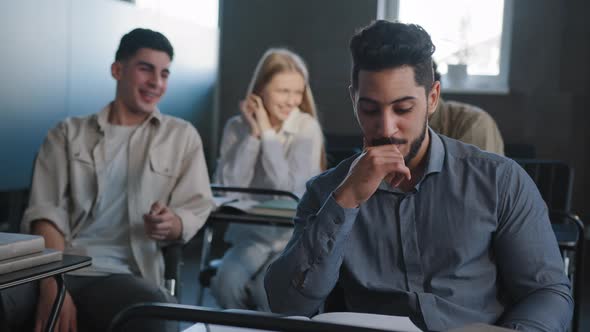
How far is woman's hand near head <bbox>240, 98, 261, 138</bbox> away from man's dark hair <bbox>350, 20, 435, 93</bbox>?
2217mm

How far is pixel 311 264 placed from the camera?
1.56m

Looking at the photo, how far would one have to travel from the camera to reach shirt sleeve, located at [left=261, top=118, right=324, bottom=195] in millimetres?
3676

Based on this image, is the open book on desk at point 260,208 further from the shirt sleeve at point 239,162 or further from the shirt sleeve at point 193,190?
the shirt sleeve at point 239,162

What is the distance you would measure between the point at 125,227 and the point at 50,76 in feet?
5.80

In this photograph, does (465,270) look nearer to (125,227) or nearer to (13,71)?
(125,227)

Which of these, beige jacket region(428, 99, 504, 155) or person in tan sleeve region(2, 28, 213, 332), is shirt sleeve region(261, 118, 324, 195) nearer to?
person in tan sleeve region(2, 28, 213, 332)

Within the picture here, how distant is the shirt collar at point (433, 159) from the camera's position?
162 cm

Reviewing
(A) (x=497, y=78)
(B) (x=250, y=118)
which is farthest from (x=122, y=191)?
(A) (x=497, y=78)

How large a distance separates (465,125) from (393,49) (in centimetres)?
109

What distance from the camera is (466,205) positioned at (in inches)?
62.6

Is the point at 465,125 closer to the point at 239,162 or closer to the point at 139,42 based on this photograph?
the point at 139,42

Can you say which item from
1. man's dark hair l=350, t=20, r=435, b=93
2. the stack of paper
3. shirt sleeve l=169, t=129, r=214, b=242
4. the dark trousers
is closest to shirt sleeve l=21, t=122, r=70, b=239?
the dark trousers

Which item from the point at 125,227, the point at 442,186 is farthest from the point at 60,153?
the point at 442,186

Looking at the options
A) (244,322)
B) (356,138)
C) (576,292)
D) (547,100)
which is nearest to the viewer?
(244,322)
